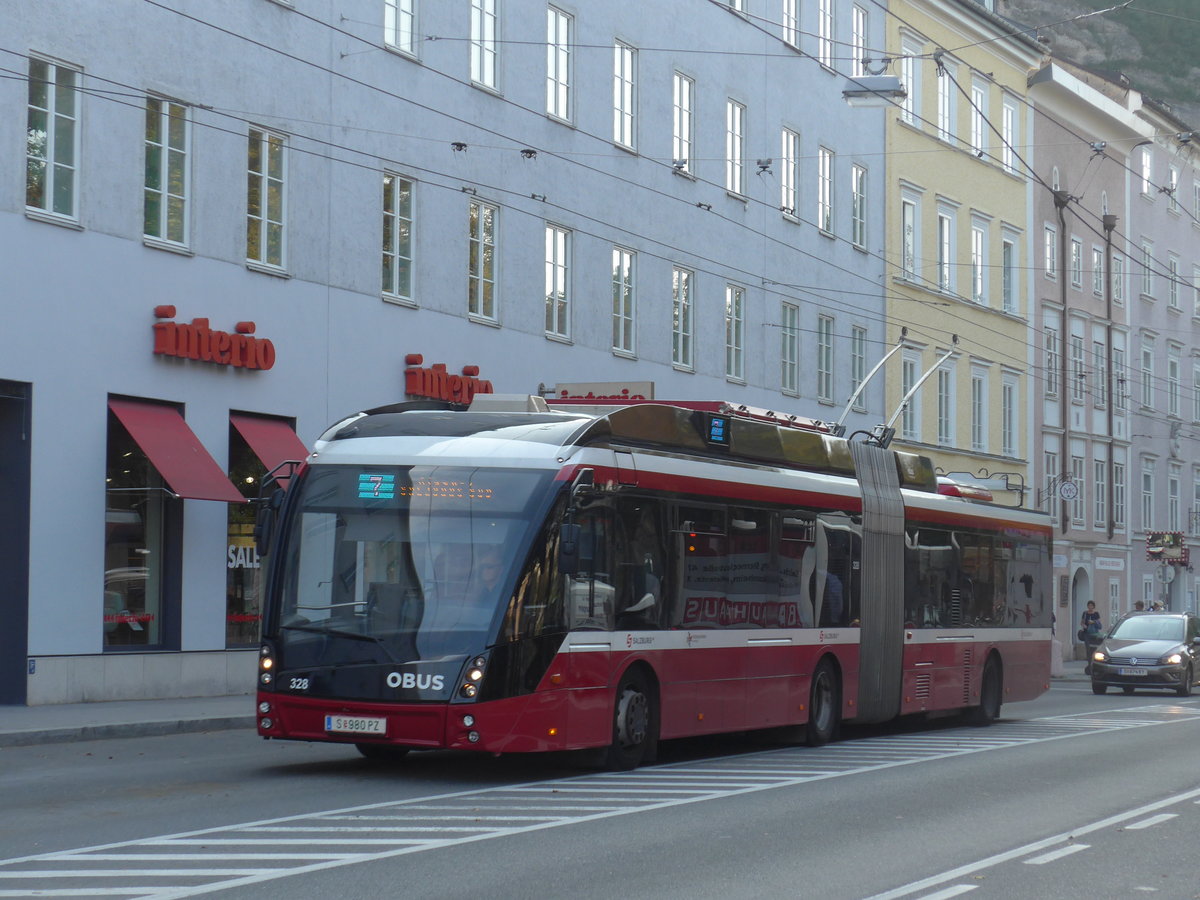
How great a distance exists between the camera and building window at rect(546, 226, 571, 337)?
31016mm

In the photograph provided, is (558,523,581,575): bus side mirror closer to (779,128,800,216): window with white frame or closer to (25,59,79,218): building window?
(25,59,79,218): building window

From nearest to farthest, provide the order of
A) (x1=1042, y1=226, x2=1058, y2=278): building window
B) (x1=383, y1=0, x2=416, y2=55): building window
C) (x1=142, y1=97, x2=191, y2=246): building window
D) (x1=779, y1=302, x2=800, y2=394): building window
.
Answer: (x1=142, y1=97, x2=191, y2=246): building window → (x1=383, y1=0, x2=416, y2=55): building window → (x1=779, y1=302, x2=800, y2=394): building window → (x1=1042, y1=226, x2=1058, y2=278): building window

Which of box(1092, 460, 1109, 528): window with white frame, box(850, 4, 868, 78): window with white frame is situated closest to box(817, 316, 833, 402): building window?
box(850, 4, 868, 78): window with white frame

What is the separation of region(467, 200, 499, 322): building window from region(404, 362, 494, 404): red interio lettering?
1.16 metres

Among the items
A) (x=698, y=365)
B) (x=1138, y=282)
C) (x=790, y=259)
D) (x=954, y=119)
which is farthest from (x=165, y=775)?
(x=1138, y=282)

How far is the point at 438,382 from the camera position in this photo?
90.9ft

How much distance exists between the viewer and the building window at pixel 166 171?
74.4 ft

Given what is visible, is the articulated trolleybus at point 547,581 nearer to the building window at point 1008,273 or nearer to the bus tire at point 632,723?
the bus tire at point 632,723

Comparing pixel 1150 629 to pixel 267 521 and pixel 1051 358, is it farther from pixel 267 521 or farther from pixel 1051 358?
pixel 267 521

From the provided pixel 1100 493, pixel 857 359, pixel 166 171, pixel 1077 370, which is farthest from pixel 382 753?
pixel 1100 493

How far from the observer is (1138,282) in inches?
2405

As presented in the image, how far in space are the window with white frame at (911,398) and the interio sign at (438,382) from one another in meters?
18.7

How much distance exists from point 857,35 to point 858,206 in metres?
3.88

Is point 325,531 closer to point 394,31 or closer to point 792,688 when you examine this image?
point 792,688
